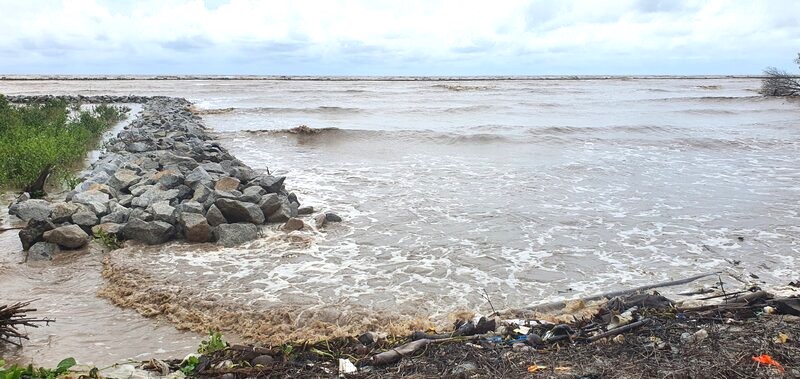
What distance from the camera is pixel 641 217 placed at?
8.98m

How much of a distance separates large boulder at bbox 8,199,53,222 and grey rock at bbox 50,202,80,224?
0.36 ft

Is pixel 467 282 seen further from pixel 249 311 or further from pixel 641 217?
pixel 641 217

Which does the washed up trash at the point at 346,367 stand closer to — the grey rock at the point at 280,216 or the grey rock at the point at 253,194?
the grey rock at the point at 280,216

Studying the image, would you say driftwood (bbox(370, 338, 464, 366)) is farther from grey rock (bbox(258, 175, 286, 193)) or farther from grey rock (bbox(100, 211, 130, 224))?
grey rock (bbox(258, 175, 286, 193))

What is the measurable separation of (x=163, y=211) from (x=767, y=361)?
23.5 feet

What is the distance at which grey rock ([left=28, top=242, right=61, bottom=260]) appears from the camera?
672 centimetres

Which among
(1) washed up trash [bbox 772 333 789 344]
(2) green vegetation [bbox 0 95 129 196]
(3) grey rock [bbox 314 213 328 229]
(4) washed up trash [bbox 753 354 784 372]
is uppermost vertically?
(2) green vegetation [bbox 0 95 129 196]

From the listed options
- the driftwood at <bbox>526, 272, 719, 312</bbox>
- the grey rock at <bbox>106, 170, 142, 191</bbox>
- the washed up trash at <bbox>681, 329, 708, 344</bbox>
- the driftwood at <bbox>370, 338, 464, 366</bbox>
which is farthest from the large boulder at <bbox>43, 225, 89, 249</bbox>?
the washed up trash at <bbox>681, 329, 708, 344</bbox>

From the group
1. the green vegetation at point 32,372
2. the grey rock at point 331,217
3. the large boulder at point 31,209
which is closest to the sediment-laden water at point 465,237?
the grey rock at point 331,217

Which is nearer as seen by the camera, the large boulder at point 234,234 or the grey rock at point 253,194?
the large boulder at point 234,234

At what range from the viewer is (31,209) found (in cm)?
806

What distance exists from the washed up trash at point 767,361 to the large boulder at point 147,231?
6.67 meters

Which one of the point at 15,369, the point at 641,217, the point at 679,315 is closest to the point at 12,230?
the point at 15,369

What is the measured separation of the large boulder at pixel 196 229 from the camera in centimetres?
742
